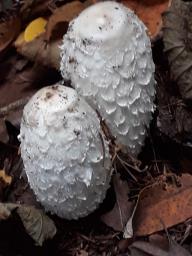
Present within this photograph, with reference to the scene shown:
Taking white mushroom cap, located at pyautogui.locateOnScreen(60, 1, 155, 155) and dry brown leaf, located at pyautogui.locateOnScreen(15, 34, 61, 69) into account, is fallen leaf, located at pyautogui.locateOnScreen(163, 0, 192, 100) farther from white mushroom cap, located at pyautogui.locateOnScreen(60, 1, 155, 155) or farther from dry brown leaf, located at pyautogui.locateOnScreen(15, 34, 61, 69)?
dry brown leaf, located at pyautogui.locateOnScreen(15, 34, 61, 69)

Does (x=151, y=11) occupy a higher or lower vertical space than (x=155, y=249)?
higher

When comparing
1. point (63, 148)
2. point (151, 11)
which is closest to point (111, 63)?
point (63, 148)

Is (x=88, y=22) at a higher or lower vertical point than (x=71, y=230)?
higher

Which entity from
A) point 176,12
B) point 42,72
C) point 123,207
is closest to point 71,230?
point 123,207

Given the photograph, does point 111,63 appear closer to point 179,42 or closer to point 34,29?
point 179,42

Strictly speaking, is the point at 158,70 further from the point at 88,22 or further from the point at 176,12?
the point at 88,22

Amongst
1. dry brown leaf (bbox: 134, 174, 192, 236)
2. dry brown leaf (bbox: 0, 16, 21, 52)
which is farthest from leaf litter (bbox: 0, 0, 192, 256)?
dry brown leaf (bbox: 0, 16, 21, 52)

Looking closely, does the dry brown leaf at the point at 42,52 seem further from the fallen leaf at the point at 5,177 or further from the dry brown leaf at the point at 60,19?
the fallen leaf at the point at 5,177
